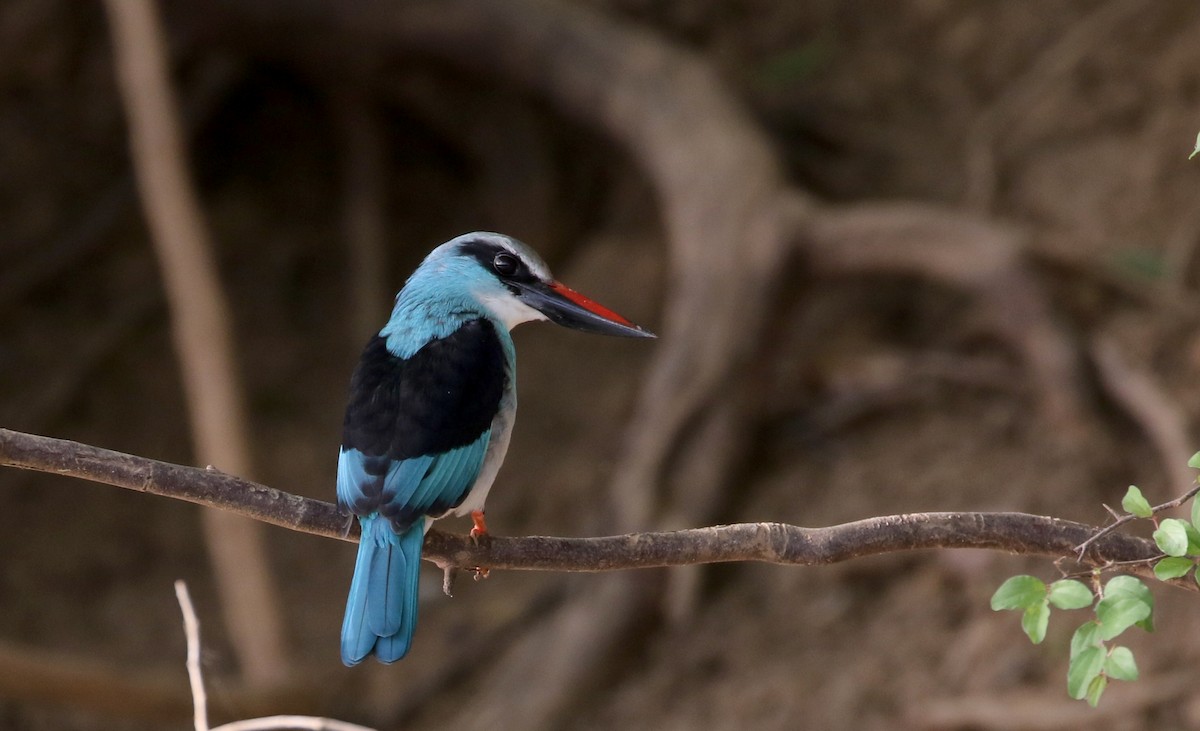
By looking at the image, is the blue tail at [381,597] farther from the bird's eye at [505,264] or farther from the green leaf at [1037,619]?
the green leaf at [1037,619]

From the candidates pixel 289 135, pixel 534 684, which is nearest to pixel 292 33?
pixel 289 135

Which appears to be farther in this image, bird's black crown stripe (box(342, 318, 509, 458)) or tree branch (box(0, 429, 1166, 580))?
bird's black crown stripe (box(342, 318, 509, 458))

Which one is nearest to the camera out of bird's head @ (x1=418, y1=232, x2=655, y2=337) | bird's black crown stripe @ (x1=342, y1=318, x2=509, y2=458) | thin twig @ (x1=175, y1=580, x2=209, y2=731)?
thin twig @ (x1=175, y1=580, x2=209, y2=731)

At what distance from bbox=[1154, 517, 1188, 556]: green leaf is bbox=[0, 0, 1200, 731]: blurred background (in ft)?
8.35

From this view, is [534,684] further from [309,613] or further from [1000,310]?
[1000,310]

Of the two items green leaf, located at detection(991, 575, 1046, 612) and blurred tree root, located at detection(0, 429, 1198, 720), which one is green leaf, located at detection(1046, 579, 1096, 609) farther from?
blurred tree root, located at detection(0, 429, 1198, 720)

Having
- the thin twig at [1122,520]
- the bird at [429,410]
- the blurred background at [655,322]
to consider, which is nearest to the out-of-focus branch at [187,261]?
the blurred background at [655,322]

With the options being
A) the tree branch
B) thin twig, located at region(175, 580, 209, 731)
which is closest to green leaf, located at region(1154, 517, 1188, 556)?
the tree branch

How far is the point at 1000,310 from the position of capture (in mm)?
4996

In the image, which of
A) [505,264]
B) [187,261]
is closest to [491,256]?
[505,264]

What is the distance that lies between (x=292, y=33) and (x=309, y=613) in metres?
2.68

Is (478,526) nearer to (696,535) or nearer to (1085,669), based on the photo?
(696,535)

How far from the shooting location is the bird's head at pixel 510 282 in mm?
2820

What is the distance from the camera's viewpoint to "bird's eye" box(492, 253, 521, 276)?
2883 mm
